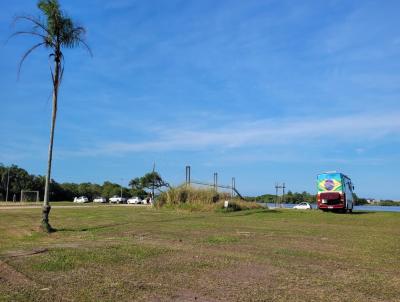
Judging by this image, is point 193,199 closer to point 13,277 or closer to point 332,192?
point 332,192

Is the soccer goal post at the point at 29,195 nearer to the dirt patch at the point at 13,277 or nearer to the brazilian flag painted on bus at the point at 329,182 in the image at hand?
the brazilian flag painted on bus at the point at 329,182

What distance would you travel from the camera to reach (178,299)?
22.9 feet

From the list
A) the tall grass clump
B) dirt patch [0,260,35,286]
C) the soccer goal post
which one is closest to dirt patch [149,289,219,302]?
dirt patch [0,260,35,286]

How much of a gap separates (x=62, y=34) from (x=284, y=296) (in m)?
15.6

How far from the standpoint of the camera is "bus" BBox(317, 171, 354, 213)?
37344 mm

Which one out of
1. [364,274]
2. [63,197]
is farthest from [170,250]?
[63,197]

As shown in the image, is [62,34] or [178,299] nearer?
[178,299]

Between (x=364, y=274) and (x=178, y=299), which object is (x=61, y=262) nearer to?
(x=178, y=299)

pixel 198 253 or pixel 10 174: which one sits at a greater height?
pixel 10 174

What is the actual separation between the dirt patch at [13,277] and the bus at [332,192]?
31.8 metres

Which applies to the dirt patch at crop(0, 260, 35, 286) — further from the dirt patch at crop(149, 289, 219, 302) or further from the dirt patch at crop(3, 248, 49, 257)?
the dirt patch at crop(149, 289, 219, 302)

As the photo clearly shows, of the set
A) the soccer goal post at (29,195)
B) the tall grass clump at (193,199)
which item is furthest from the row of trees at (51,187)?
the tall grass clump at (193,199)

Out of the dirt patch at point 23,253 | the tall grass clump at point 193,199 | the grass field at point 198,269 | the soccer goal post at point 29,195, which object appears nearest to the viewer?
the grass field at point 198,269

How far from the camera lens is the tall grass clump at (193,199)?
36125mm
